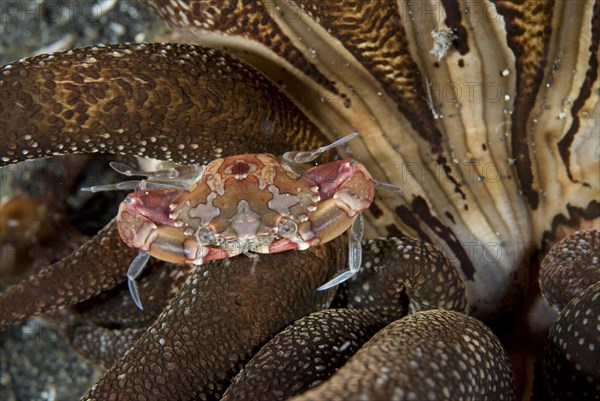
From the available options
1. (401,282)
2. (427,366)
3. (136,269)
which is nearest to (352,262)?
(401,282)

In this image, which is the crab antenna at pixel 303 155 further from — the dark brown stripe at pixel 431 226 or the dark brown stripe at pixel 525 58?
the dark brown stripe at pixel 525 58


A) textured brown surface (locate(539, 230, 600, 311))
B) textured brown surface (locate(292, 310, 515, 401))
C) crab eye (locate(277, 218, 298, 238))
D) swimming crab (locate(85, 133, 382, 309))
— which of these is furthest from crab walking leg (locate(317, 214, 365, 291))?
textured brown surface (locate(539, 230, 600, 311))

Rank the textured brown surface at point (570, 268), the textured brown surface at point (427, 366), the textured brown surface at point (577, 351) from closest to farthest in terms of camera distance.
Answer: the textured brown surface at point (427, 366) → the textured brown surface at point (577, 351) → the textured brown surface at point (570, 268)

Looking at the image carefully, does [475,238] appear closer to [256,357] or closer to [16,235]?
[256,357]

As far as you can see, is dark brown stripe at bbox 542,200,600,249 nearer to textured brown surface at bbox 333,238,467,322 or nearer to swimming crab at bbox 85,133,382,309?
textured brown surface at bbox 333,238,467,322

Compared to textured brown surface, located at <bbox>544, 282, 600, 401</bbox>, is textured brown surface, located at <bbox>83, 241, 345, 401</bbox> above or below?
below

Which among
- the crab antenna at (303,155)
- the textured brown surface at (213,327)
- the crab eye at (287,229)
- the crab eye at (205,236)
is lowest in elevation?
the textured brown surface at (213,327)

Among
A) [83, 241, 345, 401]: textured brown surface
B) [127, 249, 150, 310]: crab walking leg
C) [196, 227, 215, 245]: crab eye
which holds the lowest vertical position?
[127, 249, 150, 310]: crab walking leg

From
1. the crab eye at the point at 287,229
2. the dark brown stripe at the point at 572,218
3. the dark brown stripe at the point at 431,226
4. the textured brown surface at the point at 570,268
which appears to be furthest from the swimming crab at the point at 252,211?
the dark brown stripe at the point at 572,218

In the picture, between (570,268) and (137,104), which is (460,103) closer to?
(570,268)
